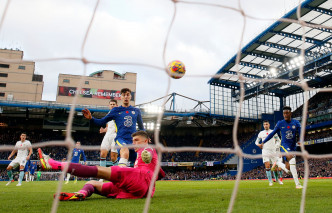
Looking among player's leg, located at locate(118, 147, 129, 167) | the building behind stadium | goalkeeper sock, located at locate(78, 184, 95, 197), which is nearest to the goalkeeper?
goalkeeper sock, located at locate(78, 184, 95, 197)

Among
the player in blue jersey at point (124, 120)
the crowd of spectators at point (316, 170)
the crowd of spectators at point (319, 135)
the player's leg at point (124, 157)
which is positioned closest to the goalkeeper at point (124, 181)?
the player's leg at point (124, 157)

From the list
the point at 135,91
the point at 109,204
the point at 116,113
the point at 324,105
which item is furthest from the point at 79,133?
the point at 109,204

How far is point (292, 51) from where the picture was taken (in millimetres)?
27156

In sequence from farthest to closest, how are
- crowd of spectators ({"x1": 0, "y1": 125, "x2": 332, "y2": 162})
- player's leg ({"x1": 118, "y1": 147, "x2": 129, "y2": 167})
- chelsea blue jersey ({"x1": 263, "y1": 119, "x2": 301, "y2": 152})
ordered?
1. crowd of spectators ({"x1": 0, "y1": 125, "x2": 332, "y2": 162})
2. chelsea blue jersey ({"x1": 263, "y1": 119, "x2": 301, "y2": 152})
3. player's leg ({"x1": 118, "y1": 147, "x2": 129, "y2": 167})

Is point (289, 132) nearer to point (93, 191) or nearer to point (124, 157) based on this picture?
point (124, 157)

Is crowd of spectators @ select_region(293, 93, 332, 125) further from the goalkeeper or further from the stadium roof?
the goalkeeper

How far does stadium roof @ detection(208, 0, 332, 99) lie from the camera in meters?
22.4

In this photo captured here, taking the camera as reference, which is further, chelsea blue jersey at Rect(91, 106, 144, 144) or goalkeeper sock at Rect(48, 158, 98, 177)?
chelsea blue jersey at Rect(91, 106, 144, 144)

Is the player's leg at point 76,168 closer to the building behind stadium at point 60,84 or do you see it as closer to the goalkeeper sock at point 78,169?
the goalkeeper sock at point 78,169

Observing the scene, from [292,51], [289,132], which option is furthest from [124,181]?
[292,51]

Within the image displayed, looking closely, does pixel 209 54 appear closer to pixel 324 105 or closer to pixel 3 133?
pixel 324 105

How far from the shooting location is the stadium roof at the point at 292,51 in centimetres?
2242

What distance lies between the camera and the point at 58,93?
4153 centimetres

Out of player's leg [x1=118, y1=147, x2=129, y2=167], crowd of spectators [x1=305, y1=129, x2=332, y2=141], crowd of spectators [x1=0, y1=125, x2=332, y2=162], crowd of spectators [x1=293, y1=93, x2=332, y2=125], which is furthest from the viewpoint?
crowd of spectators [x1=0, y1=125, x2=332, y2=162]
